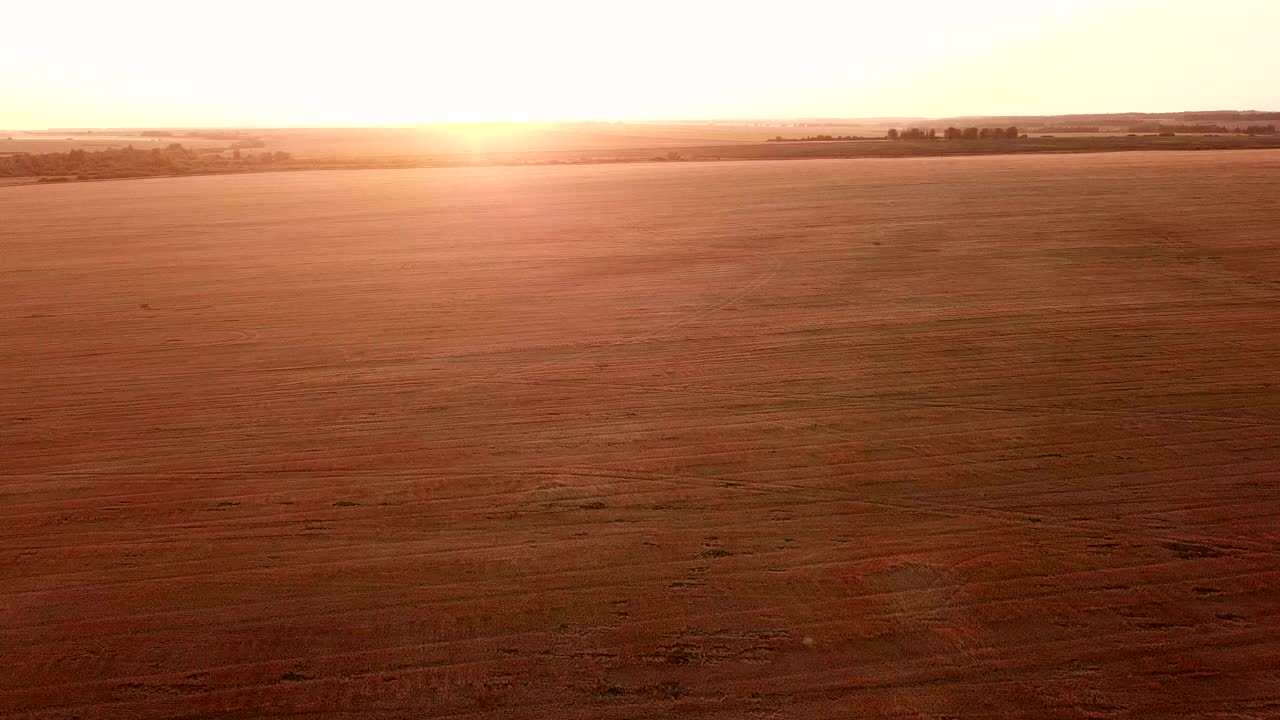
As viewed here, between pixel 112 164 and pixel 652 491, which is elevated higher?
pixel 112 164

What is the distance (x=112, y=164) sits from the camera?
55.8 m

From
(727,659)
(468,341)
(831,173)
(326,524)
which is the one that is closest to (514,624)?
(727,659)

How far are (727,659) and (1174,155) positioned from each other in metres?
44.6

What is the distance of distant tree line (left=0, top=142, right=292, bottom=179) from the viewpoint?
50.2 meters

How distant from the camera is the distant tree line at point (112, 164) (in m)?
50.2

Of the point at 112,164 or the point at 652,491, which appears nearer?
the point at 652,491

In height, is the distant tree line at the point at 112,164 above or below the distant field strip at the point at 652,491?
above

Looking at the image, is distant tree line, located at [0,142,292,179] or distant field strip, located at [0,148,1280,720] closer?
distant field strip, located at [0,148,1280,720]

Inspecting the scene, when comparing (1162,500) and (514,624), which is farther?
(1162,500)

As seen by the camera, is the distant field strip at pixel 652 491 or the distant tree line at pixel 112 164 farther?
the distant tree line at pixel 112 164

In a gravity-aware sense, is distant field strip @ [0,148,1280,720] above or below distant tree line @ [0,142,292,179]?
below

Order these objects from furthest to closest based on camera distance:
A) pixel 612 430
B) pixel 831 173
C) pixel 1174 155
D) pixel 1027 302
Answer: pixel 1174 155 < pixel 831 173 < pixel 1027 302 < pixel 612 430

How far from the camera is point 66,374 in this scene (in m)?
11.5

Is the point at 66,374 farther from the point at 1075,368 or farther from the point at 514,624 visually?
the point at 1075,368
